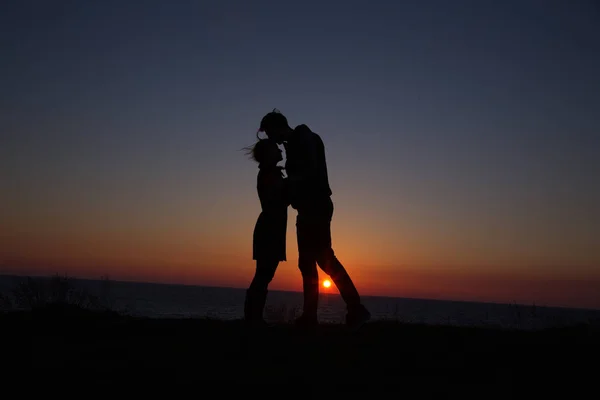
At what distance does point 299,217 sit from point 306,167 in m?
0.67

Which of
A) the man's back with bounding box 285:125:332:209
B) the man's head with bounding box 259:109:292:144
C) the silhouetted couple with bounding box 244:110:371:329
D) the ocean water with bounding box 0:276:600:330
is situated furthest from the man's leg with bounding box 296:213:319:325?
the ocean water with bounding box 0:276:600:330

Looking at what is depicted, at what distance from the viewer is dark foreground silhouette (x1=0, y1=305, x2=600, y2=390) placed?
421 cm

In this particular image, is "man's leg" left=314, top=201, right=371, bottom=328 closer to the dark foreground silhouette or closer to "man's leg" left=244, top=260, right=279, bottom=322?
the dark foreground silhouette

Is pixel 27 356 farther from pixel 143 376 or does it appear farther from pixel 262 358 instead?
pixel 262 358

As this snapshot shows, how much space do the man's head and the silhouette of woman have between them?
104 mm

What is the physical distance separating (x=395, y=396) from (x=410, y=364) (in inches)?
38.0

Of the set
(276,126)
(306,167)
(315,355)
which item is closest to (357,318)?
(315,355)

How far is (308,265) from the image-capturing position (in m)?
6.62

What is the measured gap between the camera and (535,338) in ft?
20.1

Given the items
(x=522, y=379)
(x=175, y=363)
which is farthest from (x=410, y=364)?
(x=175, y=363)

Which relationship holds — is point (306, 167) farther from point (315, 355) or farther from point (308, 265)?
point (315, 355)

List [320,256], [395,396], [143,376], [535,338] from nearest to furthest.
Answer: [395,396] → [143,376] → [535,338] → [320,256]

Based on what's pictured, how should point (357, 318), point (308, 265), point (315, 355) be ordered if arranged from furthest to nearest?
point (308, 265)
point (357, 318)
point (315, 355)

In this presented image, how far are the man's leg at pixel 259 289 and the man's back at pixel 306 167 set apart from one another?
3.32ft
